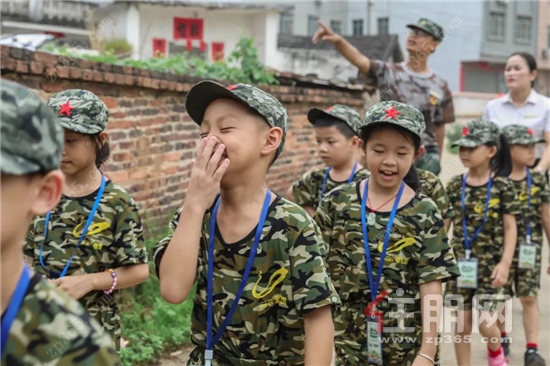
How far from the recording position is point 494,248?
535cm

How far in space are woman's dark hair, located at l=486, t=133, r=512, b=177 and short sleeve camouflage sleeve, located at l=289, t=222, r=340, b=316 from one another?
10.3ft

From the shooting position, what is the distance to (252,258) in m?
2.55

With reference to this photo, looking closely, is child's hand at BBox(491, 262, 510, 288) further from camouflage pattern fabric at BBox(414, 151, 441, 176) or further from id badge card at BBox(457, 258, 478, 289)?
camouflage pattern fabric at BBox(414, 151, 441, 176)

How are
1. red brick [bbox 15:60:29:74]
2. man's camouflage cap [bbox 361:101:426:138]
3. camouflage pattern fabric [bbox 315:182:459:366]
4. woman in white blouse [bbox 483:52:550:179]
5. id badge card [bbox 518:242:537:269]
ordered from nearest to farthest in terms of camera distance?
camouflage pattern fabric [bbox 315:182:459:366] → man's camouflage cap [bbox 361:101:426:138] → red brick [bbox 15:60:29:74] → id badge card [bbox 518:242:537:269] → woman in white blouse [bbox 483:52:550:179]

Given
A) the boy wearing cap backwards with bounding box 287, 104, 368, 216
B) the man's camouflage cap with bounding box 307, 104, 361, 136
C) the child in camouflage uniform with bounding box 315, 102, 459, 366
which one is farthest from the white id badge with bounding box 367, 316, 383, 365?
the man's camouflage cap with bounding box 307, 104, 361, 136

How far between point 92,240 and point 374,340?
4.49 feet

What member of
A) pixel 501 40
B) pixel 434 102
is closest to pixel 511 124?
pixel 434 102

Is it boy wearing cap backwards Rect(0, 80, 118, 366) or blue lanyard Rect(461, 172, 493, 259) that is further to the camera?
blue lanyard Rect(461, 172, 493, 259)

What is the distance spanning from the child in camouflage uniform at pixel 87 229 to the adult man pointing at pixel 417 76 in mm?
3043

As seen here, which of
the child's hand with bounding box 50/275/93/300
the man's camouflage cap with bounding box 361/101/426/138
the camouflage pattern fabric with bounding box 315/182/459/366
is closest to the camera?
the child's hand with bounding box 50/275/93/300

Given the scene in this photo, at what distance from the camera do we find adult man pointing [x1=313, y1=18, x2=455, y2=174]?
6078mm

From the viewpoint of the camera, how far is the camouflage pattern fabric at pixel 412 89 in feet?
20.1

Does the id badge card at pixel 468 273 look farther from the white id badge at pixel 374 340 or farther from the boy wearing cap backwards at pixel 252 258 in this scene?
the boy wearing cap backwards at pixel 252 258

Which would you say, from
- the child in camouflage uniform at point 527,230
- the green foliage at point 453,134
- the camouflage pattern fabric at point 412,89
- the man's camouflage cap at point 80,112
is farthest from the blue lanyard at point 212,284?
the green foliage at point 453,134
